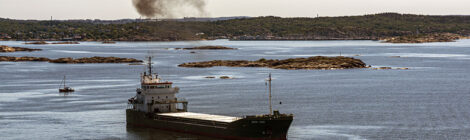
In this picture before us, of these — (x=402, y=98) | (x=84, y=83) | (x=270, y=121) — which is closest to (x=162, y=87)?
(x=270, y=121)

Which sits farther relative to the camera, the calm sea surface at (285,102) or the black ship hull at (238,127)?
the calm sea surface at (285,102)

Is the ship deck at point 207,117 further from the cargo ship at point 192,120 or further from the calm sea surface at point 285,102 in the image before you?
the calm sea surface at point 285,102

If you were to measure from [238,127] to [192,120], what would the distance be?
23.2ft

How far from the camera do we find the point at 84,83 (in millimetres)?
133875

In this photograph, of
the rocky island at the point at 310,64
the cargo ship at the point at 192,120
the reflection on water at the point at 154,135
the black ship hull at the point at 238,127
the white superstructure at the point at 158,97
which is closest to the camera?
the black ship hull at the point at 238,127

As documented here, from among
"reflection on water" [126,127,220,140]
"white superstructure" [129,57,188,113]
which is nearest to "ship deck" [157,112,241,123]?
"white superstructure" [129,57,188,113]

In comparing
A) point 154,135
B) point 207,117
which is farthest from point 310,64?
point 207,117

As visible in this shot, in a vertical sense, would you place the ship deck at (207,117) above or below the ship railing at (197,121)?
above

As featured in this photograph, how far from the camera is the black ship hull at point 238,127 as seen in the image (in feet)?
198

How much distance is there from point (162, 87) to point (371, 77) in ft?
262

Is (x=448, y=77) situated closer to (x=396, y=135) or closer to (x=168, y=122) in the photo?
(x=396, y=135)

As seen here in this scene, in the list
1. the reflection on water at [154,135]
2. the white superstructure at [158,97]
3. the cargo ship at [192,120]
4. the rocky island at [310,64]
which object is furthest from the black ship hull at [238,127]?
the rocky island at [310,64]

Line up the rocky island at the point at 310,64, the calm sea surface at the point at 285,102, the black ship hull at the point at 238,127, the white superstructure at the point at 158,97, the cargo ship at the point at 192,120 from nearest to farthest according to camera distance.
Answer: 1. the black ship hull at the point at 238,127
2. the cargo ship at the point at 192,120
3. the calm sea surface at the point at 285,102
4. the white superstructure at the point at 158,97
5. the rocky island at the point at 310,64

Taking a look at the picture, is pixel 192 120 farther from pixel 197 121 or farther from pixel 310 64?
pixel 310 64
